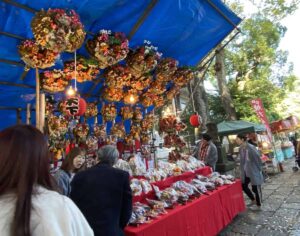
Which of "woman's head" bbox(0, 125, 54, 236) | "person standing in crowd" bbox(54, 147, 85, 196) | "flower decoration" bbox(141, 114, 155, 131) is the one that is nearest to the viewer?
"woman's head" bbox(0, 125, 54, 236)

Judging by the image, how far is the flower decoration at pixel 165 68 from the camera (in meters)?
5.02

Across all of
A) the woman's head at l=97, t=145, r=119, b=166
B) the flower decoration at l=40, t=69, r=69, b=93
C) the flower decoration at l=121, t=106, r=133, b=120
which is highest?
the flower decoration at l=40, t=69, r=69, b=93

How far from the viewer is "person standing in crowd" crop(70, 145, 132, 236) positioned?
255 centimetres

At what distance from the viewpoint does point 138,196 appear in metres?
3.81

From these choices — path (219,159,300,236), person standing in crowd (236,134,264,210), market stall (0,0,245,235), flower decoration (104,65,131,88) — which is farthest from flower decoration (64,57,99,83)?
person standing in crowd (236,134,264,210)

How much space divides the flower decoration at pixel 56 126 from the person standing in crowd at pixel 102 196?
1353 mm

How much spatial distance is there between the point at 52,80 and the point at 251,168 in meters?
5.01

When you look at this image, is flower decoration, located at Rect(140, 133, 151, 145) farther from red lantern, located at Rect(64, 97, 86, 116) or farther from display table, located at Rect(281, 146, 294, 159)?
display table, located at Rect(281, 146, 294, 159)

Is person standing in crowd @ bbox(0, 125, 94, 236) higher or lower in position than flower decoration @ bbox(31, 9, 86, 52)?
lower

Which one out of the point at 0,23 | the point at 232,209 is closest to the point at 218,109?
the point at 232,209

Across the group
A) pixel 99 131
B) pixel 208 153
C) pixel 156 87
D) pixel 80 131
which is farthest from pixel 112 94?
pixel 208 153

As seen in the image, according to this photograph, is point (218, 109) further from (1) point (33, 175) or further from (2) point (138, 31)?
(1) point (33, 175)

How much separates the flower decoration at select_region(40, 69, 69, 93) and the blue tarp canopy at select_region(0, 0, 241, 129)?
1.78 feet

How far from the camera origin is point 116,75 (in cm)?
440
